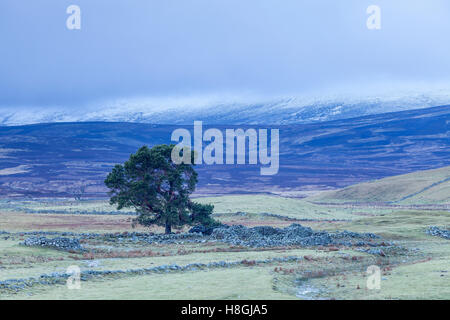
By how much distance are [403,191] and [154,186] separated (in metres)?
94.8

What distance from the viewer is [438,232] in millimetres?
56344

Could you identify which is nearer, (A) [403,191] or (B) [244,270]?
(B) [244,270]

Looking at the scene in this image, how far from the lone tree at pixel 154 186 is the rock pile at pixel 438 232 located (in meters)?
22.6

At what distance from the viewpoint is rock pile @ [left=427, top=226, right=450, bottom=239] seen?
5531 cm

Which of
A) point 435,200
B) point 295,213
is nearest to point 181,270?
point 295,213

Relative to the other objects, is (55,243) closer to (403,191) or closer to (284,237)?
(284,237)

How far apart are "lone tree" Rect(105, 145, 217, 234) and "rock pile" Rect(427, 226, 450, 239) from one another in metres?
22.6

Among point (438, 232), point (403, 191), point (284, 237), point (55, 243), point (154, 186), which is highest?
point (154, 186)

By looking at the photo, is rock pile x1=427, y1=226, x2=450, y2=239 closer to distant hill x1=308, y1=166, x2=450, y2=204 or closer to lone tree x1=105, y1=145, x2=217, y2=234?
lone tree x1=105, y1=145, x2=217, y2=234

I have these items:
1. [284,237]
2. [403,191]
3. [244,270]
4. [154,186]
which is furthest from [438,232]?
[403,191]

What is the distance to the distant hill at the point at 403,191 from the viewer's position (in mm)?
126062

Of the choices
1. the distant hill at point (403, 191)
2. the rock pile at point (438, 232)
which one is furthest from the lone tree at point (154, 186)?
the distant hill at point (403, 191)

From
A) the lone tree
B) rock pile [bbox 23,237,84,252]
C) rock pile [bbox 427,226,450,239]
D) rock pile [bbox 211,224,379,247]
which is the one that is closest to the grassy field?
rock pile [bbox 427,226,450,239]
